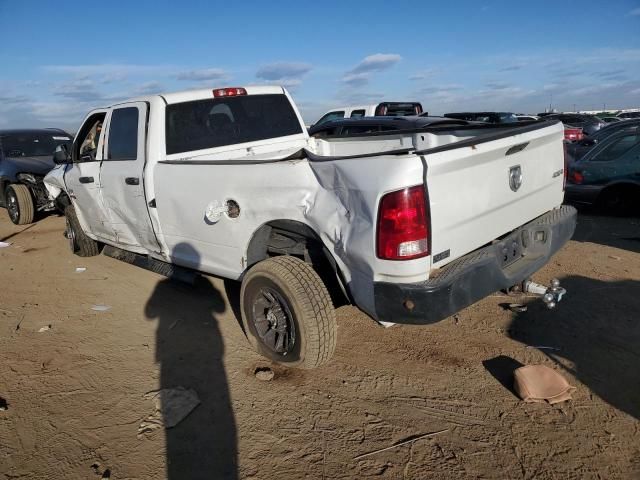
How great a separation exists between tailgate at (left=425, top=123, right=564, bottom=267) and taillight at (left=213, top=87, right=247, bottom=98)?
Result: 2.73 meters

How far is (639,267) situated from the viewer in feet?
16.7

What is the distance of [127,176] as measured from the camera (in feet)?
14.7

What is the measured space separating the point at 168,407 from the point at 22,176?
809 cm

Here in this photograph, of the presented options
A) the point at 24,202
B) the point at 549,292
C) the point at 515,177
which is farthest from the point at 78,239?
the point at 549,292

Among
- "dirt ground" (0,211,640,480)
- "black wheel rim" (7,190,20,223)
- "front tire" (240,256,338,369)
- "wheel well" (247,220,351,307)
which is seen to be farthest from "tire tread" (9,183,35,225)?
"front tire" (240,256,338,369)

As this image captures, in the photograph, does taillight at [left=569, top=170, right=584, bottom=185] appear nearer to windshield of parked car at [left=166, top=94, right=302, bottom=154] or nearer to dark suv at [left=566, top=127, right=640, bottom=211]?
dark suv at [left=566, top=127, right=640, bottom=211]

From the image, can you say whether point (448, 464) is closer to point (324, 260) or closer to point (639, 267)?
point (324, 260)

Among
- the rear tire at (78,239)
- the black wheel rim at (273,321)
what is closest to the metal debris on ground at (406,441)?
the black wheel rim at (273,321)

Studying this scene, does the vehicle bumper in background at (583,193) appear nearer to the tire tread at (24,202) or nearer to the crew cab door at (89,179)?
the crew cab door at (89,179)

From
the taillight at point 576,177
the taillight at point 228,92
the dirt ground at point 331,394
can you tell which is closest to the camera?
the dirt ground at point 331,394

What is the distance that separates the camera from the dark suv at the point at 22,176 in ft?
29.8

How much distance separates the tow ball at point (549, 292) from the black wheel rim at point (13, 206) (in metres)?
9.23

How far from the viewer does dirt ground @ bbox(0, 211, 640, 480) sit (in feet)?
8.31

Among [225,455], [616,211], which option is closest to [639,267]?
[616,211]
